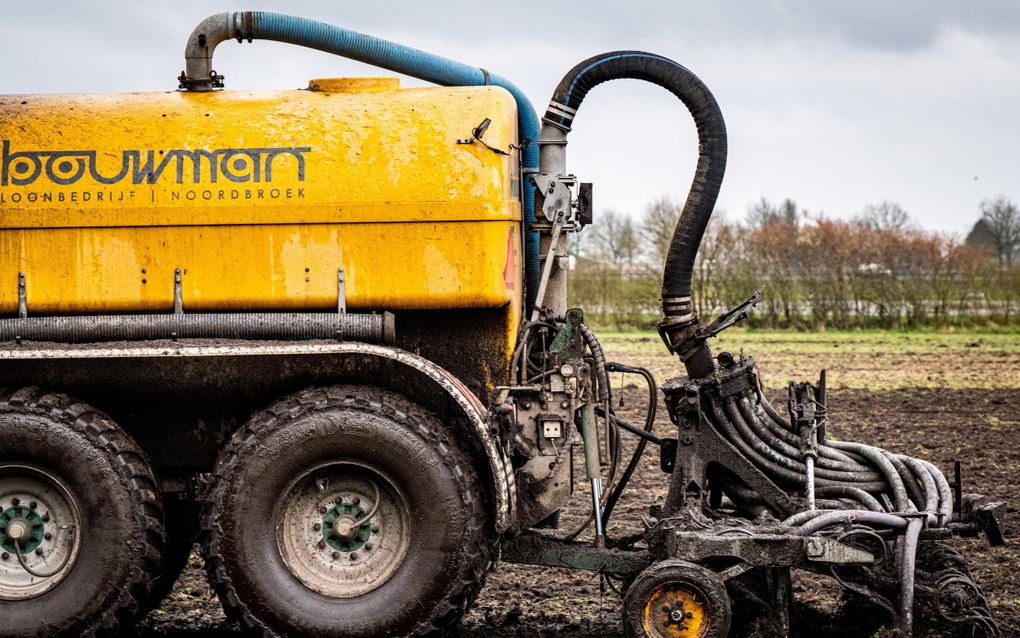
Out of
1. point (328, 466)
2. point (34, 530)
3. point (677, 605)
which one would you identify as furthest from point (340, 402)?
point (677, 605)

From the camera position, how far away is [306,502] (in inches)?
203

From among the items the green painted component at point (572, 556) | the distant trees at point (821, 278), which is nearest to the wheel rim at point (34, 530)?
the green painted component at point (572, 556)

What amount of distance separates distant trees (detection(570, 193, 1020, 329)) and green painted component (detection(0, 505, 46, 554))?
92.7ft

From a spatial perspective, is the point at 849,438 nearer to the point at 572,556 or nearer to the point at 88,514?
the point at 572,556

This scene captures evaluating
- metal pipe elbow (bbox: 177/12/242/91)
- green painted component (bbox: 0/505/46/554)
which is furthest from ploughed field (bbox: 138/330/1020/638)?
metal pipe elbow (bbox: 177/12/242/91)

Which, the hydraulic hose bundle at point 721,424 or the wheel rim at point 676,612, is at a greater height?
the hydraulic hose bundle at point 721,424

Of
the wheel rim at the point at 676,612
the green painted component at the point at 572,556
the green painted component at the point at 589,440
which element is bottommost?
the wheel rim at the point at 676,612

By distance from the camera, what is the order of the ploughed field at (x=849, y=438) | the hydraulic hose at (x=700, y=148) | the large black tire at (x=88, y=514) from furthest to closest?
the ploughed field at (x=849, y=438) < the hydraulic hose at (x=700, y=148) < the large black tire at (x=88, y=514)

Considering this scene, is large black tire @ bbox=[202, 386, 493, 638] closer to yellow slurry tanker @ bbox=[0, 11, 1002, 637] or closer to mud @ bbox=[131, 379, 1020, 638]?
yellow slurry tanker @ bbox=[0, 11, 1002, 637]

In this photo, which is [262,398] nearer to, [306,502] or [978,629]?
[306,502]

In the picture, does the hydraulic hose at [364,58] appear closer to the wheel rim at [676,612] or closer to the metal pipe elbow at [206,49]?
the metal pipe elbow at [206,49]

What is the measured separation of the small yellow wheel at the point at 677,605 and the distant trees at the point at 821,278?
27.7 meters

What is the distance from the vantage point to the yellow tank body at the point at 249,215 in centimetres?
523

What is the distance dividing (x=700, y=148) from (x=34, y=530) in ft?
12.0
